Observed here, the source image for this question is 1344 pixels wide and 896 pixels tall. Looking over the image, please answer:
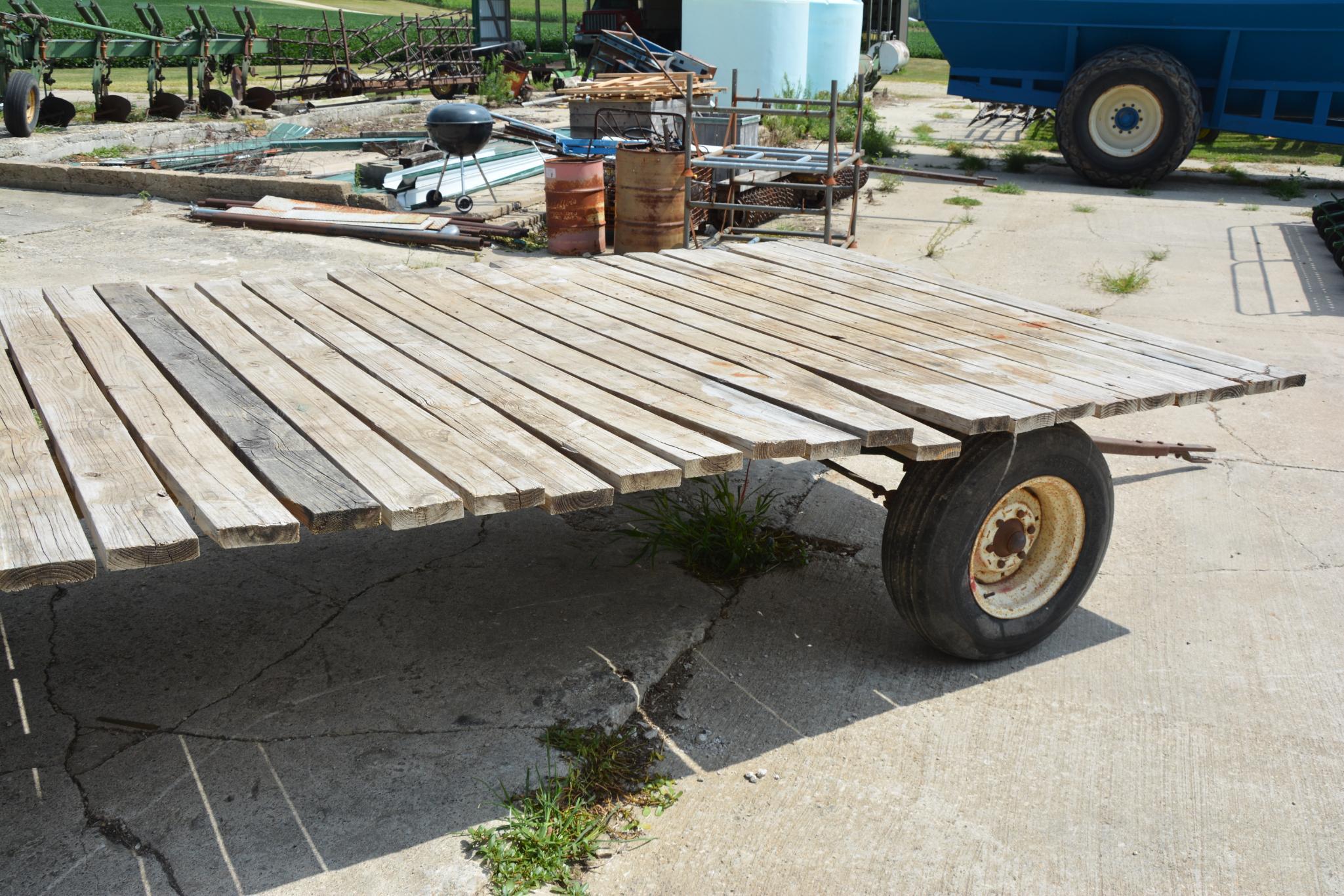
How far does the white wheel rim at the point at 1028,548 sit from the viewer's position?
11.0 feet

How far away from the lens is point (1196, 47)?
481 inches

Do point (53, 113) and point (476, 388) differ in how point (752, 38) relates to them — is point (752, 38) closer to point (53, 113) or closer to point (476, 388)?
point (53, 113)

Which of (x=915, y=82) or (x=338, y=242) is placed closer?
(x=338, y=242)

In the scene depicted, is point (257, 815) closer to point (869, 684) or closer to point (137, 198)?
point (869, 684)

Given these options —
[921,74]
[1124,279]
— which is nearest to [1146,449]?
[1124,279]

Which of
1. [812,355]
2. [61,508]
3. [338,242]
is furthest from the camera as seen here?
[338,242]

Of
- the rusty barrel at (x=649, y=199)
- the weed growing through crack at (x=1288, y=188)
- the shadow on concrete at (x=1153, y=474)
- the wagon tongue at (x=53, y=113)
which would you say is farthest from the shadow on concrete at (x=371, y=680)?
the wagon tongue at (x=53, y=113)

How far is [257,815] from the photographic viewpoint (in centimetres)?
263

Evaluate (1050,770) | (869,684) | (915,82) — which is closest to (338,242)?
(869,684)

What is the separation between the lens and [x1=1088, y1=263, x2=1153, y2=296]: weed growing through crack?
7863 mm

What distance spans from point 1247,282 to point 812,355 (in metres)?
6.07

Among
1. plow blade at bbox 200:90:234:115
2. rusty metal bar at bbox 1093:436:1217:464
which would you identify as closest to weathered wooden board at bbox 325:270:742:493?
rusty metal bar at bbox 1093:436:1217:464

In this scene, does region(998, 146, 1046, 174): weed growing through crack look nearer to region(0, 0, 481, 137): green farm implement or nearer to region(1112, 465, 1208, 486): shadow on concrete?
region(1112, 465, 1208, 486): shadow on concrete

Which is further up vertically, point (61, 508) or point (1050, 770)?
point (61, 508)
